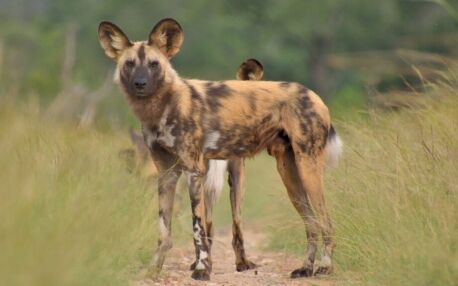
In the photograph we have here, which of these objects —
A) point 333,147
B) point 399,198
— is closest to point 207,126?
point 333,147

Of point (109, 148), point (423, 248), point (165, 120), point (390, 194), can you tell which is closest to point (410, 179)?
point (390, 194)

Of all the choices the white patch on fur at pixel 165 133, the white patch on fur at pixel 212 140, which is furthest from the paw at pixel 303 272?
the white patch on fur at pixel 165 133

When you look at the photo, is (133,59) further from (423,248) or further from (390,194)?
(423,248)

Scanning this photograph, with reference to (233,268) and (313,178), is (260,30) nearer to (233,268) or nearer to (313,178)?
(233,268)

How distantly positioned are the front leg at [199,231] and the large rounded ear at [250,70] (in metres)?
1.21

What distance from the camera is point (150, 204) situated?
242 inches

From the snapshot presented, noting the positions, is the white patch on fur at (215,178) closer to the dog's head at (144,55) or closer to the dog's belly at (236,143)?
the dog's belly at (236,143)

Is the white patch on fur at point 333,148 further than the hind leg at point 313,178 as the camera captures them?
Yes

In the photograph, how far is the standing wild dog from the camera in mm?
5586

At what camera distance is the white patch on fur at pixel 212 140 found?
224 inches

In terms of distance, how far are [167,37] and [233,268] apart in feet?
4.75

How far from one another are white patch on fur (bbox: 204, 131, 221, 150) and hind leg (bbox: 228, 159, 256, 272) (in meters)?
0.70

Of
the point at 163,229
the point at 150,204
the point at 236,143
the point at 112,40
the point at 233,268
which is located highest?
the point at 112,40

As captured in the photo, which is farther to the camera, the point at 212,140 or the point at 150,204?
the point at 150,204
